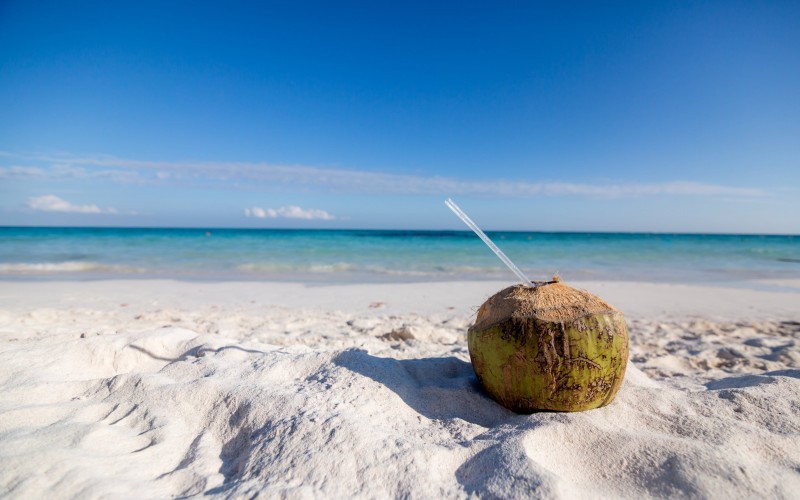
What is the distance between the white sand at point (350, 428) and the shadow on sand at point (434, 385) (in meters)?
0.01

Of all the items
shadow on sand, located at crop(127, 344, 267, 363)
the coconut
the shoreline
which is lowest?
the shoreline

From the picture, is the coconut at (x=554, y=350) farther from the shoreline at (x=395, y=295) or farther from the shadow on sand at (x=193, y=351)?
the shoreline at (x=395, y=295)

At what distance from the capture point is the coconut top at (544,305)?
1.98 meters

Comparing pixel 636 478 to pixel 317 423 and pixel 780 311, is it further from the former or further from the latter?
pixel 780 311

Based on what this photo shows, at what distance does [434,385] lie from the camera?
8.27ft

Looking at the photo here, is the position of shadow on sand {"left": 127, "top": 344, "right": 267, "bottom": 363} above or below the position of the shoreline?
above

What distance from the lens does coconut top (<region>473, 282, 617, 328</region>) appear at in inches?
78.0

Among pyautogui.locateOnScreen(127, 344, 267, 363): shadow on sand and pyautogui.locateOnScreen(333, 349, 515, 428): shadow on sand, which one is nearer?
pyautogui.locateOnScreen(333, 349, 515, 428): shadow on sand

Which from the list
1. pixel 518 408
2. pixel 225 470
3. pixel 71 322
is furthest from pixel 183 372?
pixel 71 322

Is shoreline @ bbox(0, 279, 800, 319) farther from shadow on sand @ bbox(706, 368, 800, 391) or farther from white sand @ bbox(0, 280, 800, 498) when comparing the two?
shadow on sand @ bbox(706, 368, 800, 391)

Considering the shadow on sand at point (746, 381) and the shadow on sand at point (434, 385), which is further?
the shadow on sand at point (746, 381)

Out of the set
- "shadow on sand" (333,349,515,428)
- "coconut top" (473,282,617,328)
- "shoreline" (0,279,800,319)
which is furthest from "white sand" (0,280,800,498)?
"shoreline" (0,279,800,319)

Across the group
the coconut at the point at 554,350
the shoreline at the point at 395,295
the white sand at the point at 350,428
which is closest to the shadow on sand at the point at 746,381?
the white sand at the point at 350,428

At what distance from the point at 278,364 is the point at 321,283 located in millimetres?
6588
